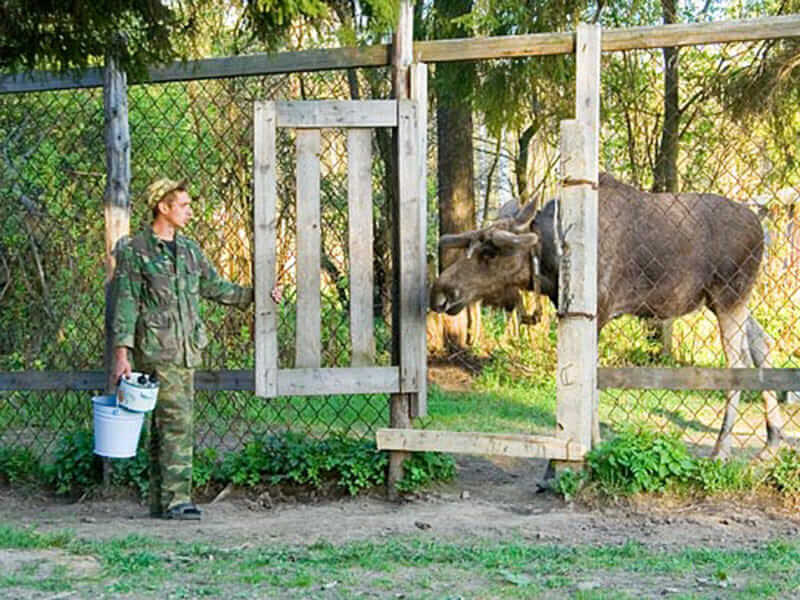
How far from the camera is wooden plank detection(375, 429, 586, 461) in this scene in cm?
681

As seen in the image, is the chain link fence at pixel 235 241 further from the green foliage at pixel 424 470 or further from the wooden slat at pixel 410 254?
the wooden slat at pixel 410 254

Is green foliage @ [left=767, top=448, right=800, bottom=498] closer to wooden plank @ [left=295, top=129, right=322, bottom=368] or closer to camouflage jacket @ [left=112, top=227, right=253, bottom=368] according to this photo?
wooden plank @ [left=295, top=129, right=322, bottom=368]

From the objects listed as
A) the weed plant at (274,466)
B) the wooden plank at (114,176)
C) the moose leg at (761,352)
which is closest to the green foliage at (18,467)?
the weed plant at (274,466)

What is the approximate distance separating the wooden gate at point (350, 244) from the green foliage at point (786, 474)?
2388mm

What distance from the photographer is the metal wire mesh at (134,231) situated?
30.3ft

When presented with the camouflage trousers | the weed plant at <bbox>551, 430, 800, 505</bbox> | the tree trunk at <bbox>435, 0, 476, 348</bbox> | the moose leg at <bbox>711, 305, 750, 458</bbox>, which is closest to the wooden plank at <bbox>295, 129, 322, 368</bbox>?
the camouflage trousers

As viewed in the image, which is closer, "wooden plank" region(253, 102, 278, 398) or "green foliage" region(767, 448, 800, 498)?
"green foliage" region(767, 448, 800, 498)

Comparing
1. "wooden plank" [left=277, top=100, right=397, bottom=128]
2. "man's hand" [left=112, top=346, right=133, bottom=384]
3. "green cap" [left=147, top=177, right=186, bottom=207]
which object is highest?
"wooden plank" [left=277, top=100, right=397, bottom=128]

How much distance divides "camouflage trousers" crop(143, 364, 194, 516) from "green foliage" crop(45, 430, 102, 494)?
2.59ft

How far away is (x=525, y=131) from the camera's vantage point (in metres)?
15.2

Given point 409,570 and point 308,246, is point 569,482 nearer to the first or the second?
point 409,570

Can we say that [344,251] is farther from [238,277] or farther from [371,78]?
[371,78]

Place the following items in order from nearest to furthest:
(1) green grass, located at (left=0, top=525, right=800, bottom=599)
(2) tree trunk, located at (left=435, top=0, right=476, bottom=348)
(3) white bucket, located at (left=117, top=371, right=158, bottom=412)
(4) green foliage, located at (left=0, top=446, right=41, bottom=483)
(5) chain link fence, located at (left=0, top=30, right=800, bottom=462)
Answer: (1) green grass, located at (left=0, top=525, right=800, bottom=599), (3) white bucket, located at (left=117, top=371, right=158, bottom=412), (4) green foliage, located at (left=0, top=446, right=41, bottom=483), (5) chain link fence, located at (left=0, top=30, right=800, bottom=462), (2) tree trunk, located at (left=435, top=0, right=476, bottom=348)

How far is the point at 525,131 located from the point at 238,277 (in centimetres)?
718
